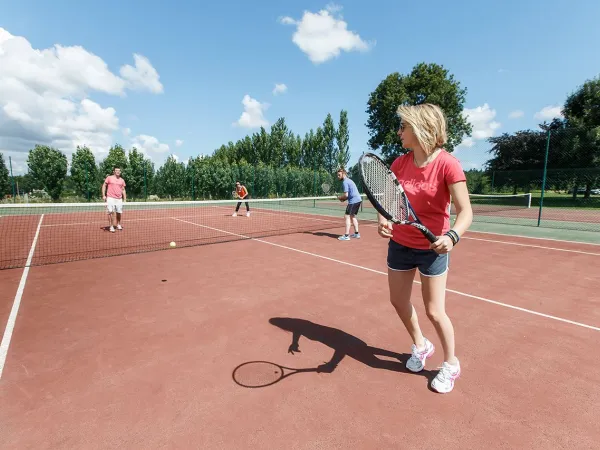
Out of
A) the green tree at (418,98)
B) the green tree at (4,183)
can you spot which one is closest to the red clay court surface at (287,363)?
the green tree at (4,183)

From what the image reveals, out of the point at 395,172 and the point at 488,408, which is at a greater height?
the point at 395,172

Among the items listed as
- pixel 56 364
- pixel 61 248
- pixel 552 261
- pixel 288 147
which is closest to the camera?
pixel 56 364

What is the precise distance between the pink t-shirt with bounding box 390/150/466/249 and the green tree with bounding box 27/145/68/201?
27568 mm

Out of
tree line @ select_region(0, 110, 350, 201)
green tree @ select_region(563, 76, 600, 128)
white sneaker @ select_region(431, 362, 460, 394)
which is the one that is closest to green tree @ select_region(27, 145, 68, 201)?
tree line @ select_region(0, 110, 350, 201)

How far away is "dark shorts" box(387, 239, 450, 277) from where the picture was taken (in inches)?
96.7

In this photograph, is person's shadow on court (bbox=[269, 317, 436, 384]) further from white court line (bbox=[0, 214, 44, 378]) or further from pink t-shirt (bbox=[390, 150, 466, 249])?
white court line (bbox=[0, 214, 44, 378])

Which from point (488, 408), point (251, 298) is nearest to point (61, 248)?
point (251, 298)

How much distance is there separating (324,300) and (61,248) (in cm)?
762

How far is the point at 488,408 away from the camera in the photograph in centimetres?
248

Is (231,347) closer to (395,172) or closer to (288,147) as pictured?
(395,172)

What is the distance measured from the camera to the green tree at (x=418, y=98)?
36719 millimetres

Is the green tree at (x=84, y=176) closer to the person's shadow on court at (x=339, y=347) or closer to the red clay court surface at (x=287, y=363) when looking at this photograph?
the red clay court surface at (x=287, y=363)

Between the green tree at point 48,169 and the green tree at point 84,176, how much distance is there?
0.91 meters

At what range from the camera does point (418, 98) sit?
37656mm
